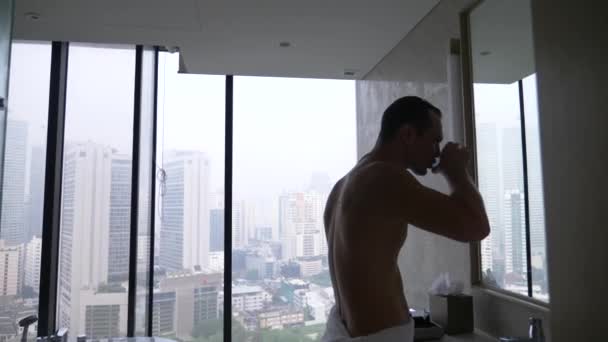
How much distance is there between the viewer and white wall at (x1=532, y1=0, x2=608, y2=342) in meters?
0.60

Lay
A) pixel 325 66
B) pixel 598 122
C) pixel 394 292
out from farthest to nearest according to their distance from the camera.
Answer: pixel 325 66
pixel 394 292
pixel 598 122

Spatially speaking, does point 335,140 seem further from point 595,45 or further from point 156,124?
point 595,45

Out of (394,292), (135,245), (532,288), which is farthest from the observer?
(135,245)

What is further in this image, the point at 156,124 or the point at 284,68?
the point at 156,124

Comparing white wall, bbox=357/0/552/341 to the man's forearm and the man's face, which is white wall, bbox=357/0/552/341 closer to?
the man's forearm

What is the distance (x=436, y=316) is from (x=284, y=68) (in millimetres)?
1906

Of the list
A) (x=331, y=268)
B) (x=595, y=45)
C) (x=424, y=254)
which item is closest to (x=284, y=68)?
(x=424, y=254)

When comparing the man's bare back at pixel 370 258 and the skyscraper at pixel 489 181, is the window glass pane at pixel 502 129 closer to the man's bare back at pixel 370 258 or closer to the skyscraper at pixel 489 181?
the skyscraper at pixel 489 181

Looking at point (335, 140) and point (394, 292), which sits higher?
point (335, 140)

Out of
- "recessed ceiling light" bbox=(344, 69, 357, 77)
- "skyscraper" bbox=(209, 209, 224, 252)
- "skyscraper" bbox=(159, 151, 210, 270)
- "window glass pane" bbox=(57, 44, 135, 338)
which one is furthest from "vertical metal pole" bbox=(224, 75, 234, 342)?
"recessed ceiling light" bbox=(344, 69, 357, 77)

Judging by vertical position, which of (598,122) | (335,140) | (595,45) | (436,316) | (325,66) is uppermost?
(325,66)

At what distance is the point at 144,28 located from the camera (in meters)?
2.30

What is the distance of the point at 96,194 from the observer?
3.04m

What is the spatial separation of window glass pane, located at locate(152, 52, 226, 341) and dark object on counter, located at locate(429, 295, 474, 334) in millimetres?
2079
